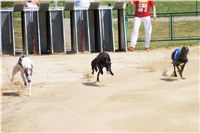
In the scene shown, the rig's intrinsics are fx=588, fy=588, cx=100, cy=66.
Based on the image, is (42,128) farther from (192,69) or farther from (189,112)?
(192,69)

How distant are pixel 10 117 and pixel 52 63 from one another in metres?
4.80

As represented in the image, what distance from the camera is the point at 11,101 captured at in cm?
996

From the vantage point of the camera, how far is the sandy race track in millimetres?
8148

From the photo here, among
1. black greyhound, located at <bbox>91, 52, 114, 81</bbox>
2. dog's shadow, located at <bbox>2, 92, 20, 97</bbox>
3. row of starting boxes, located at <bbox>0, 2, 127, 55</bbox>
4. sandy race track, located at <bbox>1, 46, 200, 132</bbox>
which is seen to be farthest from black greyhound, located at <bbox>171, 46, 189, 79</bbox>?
row of starting boxes, located at <bbox>0, 2, 127, 55</bbox>

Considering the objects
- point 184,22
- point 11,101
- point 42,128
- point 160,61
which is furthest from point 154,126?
point 184,22

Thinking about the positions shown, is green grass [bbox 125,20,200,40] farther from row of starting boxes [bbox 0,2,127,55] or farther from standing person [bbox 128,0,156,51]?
standing person [bbox 128,0,156,51]

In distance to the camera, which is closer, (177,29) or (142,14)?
(142,14)

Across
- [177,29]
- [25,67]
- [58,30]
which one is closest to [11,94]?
[25,67]

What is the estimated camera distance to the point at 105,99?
971 cm

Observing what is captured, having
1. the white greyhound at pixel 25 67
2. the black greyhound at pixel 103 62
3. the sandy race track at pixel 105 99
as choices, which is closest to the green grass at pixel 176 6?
the sandy race track at pixel 105 99

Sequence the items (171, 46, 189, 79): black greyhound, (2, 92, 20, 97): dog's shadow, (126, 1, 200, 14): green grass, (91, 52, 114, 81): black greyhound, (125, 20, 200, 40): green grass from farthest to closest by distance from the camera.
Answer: (126, 1, 200, 14): green grass
(125, 20, 200, 40): green grass
(171, 46, 189, 79): black greyhound
(91, 52, 114, 81): black greyhound
(2, 92, 20, 97): dog's shadow

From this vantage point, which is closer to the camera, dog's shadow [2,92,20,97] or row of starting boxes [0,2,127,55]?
dog's shadow [2,92,20,97]

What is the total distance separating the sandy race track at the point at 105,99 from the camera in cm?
815

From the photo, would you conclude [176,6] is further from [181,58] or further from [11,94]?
[11,94]
